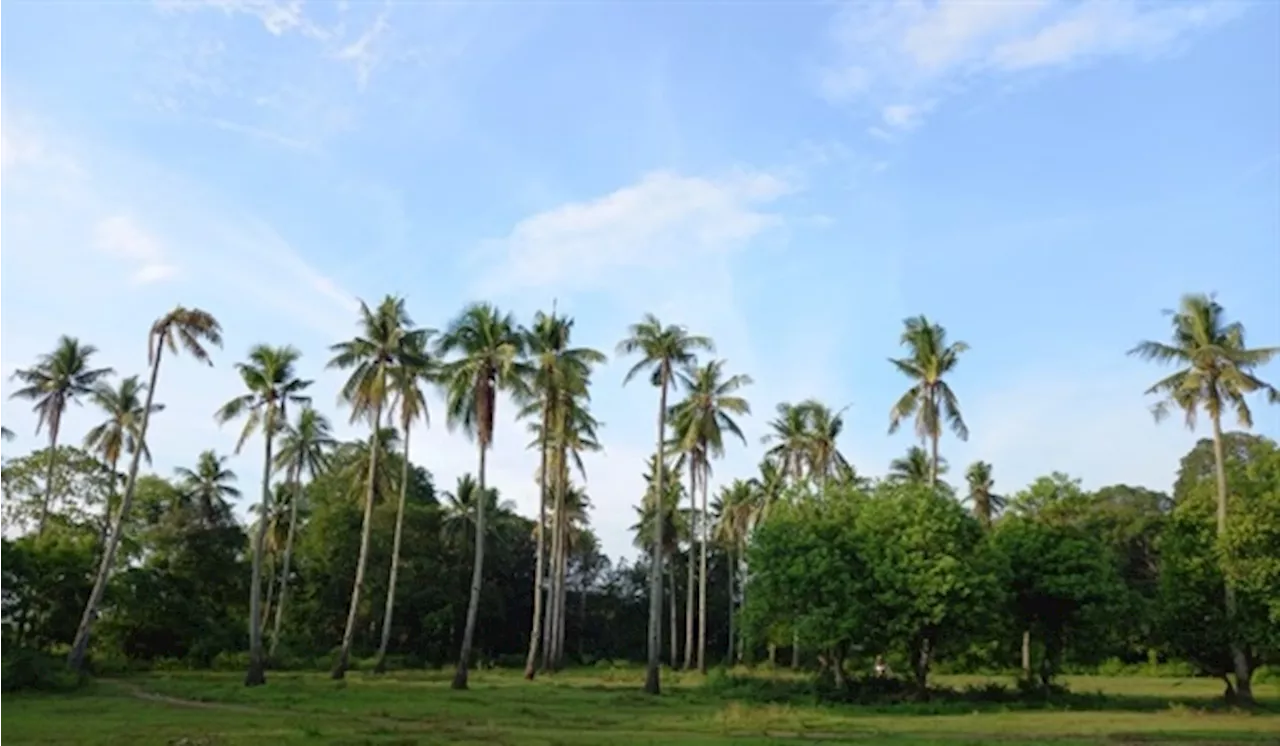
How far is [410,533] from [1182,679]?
46.5 meters

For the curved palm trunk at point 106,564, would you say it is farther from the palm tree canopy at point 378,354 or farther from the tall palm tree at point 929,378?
the tall palm tree at point 929,378

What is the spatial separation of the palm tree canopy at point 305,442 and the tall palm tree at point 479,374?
69.4 ft

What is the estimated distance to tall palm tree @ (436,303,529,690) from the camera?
137ft

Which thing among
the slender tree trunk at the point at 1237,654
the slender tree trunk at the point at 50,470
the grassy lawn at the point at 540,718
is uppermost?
the slender tree trunk at the point at 50,470

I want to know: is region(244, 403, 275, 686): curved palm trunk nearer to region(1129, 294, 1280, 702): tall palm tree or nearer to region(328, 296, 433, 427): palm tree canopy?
region(328, 296, 433, 427): palm tree canopy

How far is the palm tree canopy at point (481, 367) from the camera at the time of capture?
41.8m

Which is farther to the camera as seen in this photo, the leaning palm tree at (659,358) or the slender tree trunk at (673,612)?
the slender tree trunk at (673,612)

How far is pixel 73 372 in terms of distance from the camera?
53062mm

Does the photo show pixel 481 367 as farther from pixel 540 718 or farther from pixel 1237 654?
pixel 1237 654

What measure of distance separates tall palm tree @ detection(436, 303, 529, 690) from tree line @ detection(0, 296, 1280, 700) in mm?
112

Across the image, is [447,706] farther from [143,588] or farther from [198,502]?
[198,502]

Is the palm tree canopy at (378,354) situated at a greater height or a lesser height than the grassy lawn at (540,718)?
greater

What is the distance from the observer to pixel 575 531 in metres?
76.0

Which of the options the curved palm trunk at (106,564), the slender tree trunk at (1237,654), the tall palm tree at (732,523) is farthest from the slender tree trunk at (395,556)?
the slender tree trunk at (1237,654)
